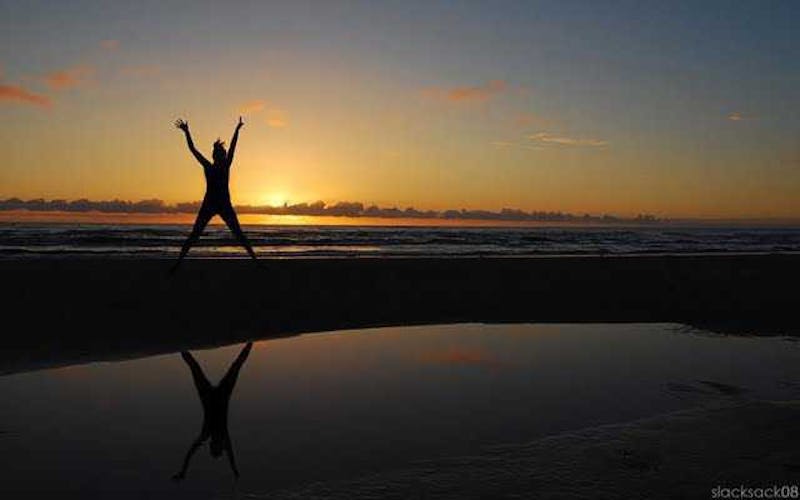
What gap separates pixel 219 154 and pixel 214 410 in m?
8.91

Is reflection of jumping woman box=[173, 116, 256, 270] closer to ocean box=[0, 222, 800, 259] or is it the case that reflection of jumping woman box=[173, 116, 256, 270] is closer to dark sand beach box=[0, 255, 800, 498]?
dark sand beach box=[0, 255, 800, 498]

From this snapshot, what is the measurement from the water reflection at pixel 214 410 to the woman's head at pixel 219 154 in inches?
242

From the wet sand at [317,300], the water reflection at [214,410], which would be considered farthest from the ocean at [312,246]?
the water reflection at [214,410]

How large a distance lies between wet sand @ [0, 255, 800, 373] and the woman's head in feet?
8.55

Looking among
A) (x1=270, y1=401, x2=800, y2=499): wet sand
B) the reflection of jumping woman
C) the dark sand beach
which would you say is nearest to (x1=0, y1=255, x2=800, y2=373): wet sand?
the dark sand beach

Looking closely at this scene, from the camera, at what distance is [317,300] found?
13.0 metres

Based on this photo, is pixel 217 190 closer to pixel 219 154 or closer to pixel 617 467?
pixel 219 154

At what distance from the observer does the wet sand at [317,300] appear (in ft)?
31.7

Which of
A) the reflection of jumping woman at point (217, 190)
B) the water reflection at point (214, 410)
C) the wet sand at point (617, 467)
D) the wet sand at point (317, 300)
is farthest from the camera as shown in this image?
the reflection of jumping woman at point (217, 190)

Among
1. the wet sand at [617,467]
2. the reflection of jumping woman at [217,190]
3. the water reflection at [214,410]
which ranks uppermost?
the reflection of jumping woman at [217,190]

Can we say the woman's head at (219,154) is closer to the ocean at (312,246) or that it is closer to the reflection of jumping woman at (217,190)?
the reflection of jumping woman at (217,190)

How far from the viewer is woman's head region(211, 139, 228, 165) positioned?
544 inches

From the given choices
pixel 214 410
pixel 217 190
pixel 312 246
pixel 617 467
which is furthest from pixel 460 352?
pixel 312 246

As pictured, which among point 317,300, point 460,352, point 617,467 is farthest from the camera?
point 317,300
